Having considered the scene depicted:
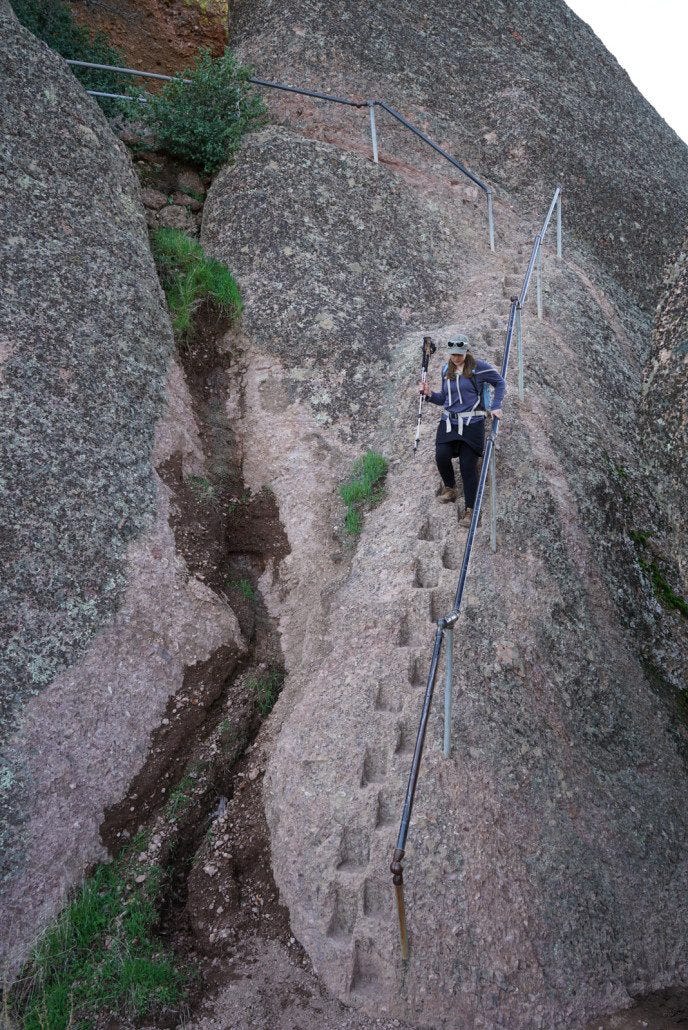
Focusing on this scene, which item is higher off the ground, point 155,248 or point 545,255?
point 545,255

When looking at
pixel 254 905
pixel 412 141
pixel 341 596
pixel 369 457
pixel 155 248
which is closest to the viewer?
pixel 254 905

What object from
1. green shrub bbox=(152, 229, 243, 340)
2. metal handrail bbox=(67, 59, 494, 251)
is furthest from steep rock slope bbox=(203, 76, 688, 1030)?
metal handrail bbox=(67, 59, 494, 251)

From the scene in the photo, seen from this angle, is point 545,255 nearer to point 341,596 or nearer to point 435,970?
point 341,596

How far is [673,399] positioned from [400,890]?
4249 millimetres

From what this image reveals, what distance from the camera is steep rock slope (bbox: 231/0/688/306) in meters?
14.8

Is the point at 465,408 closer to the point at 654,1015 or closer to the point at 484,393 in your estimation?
the point at 484,393

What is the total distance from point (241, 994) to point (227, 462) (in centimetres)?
547

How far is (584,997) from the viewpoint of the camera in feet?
20.0

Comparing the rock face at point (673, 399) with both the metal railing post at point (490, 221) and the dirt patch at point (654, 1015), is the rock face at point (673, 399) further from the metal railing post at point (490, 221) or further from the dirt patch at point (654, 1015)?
the metal railing post at point (490, 221)

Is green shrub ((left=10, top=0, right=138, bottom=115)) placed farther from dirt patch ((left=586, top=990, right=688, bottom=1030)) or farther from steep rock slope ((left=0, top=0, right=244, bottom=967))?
dirt patch ((left=586, top=990, right=688, bottom=1030))

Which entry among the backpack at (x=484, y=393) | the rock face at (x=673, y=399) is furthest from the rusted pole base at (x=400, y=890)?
the backpack at (x=484, y=393)

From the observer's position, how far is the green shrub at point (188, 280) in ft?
35.6

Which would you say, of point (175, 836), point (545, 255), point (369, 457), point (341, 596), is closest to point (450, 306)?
point (545, 255)

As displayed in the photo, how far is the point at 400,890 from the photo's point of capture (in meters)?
5.51
